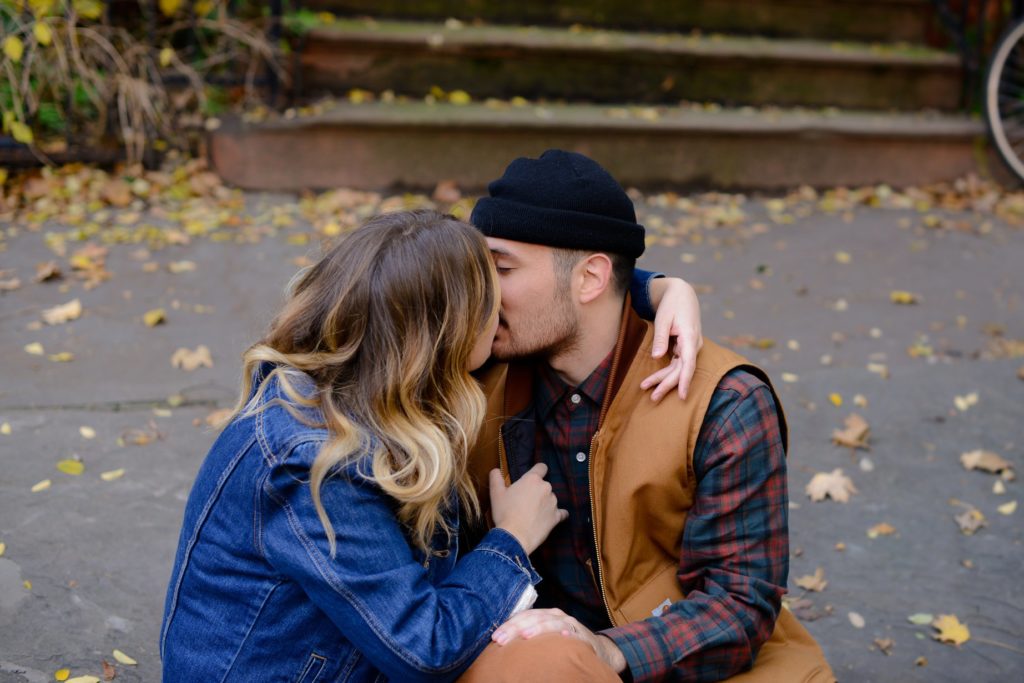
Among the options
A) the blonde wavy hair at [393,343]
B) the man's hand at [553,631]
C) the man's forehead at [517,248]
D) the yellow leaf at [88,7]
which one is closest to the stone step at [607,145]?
the yellow leaf at [88,7]

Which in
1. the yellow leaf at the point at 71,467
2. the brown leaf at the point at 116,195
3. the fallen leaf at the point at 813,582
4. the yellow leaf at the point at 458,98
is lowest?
the fallen leaf at the point at 813,582

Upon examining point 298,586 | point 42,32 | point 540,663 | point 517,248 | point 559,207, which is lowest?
point 540,663

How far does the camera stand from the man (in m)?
2.28

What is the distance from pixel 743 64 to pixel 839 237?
1655mm

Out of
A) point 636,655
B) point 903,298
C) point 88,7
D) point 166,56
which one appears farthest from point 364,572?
point 88,7

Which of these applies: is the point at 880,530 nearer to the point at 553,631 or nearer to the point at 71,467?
the point at 553,631

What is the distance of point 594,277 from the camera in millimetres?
2633

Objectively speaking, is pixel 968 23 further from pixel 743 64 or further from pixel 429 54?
pixel 429 54

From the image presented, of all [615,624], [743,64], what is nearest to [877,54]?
[743,64]

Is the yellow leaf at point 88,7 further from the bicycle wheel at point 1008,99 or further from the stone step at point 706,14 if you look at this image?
the bicycle wheel at point 1008,99

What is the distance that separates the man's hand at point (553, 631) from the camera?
217 centimetres

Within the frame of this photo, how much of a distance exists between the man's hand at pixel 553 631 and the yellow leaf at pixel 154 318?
322 centimetres

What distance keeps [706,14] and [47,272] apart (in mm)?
4957

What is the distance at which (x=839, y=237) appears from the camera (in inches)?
258
